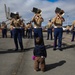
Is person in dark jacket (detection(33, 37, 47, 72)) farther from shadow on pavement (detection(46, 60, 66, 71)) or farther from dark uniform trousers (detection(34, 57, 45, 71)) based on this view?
shadow on pavement (detection(46, 60, 66, 71))

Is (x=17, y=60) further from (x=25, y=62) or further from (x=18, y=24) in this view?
(x=18, y=24)

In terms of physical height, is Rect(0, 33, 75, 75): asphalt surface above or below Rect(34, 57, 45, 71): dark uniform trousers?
below

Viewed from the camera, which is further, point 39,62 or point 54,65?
point 54,65

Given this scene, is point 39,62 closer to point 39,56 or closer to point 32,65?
point 39,56

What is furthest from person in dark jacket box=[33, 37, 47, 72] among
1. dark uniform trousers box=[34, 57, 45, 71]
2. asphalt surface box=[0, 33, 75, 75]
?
asphalt surface box=[0, 33, 75, 75]

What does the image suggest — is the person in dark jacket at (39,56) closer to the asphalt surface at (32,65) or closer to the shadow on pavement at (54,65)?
the asphalt surface at (32,65)

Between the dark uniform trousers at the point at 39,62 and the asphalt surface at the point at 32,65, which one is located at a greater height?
the dark uniform trousers at the point at 39,62

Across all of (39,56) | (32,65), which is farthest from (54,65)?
(39,56)

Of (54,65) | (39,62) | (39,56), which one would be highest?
(39,56)

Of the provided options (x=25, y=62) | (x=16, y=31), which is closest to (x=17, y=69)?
(x=25, y=62)

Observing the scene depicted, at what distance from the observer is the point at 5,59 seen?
1073 cm

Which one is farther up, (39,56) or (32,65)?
(39,56)

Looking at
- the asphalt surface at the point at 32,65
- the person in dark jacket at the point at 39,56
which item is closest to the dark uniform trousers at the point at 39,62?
the person in dark jacket at the point at 39,56

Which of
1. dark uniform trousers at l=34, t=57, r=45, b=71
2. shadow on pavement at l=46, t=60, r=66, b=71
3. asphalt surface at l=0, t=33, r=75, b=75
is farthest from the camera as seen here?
shadow on pavement at l=46, t=60, r=66, b=71
